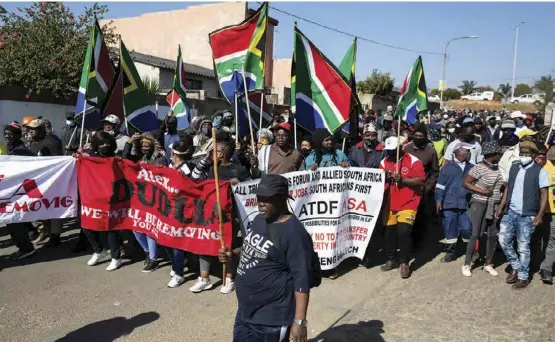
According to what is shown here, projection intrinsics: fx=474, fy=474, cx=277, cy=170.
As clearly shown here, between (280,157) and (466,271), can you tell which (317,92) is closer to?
(280,157)

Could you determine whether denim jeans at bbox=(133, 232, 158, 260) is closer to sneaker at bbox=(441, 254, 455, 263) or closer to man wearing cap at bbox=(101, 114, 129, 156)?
man wearing cap at bbox=(101, 114, 129, 156)

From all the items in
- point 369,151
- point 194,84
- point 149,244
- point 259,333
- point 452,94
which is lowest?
point 149,244

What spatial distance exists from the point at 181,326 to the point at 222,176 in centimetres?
171

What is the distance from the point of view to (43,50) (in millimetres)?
13711

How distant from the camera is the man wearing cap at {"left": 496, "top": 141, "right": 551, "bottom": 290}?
18.1 feet

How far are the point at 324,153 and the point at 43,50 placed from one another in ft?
35.9

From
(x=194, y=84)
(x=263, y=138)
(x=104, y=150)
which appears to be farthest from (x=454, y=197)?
(x=194, y=84)

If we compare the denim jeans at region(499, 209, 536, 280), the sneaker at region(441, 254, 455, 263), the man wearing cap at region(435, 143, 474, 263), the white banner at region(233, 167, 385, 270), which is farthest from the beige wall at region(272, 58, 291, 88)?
the denim jeans at region(499, 209, 536, 280)

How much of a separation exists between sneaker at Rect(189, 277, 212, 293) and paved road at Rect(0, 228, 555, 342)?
8cm

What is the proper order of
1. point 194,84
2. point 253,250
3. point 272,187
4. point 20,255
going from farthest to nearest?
1. point 194,84
2. point 20,255
3. point 253,250
4. point 272,187

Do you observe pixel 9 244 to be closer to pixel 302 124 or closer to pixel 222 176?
pixel 222 176

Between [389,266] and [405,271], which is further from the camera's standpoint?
[389,266]

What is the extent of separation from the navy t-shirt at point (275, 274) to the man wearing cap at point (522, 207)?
12.5 feet

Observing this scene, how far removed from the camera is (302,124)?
21.7 feet
